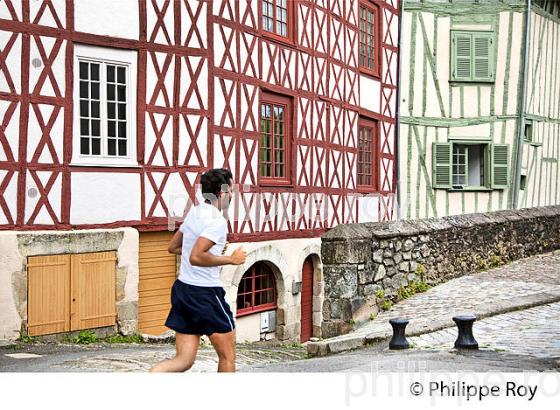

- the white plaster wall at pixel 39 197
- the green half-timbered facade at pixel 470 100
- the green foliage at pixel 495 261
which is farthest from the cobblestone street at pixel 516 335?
the green half-timbered facade at pixel 470 100

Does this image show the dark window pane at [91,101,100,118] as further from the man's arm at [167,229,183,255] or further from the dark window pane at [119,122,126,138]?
the man's arm at [167,229,183,255]

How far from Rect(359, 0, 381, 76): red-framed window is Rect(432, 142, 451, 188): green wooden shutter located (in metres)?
1.88

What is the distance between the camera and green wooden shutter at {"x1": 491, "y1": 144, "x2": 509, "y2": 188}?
1366 cm

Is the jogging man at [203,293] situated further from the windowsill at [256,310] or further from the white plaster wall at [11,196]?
the windowsill at [256,310]

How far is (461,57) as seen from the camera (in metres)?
13.4

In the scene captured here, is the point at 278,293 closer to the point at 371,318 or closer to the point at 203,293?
the point at 371,318

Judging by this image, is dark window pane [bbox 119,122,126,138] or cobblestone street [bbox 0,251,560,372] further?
dark window pane [bbox 119,122,126,138]

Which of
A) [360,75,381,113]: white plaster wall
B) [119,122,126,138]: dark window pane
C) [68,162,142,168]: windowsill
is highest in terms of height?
[360,75,381,113]: white plaster wall

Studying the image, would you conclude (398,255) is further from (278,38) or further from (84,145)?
(84,145)

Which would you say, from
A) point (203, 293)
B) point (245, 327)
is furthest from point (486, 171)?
point (203, 293)

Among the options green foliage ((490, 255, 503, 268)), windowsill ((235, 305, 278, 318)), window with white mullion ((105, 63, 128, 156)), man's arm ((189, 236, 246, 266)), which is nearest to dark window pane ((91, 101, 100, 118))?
window with white mullion ((105, 63, 128, 156))

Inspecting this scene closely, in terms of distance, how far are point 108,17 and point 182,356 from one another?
4709 mm

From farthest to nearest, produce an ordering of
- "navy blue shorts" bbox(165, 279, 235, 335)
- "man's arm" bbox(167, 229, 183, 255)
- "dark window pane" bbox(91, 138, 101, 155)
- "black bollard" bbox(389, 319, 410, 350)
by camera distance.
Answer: "dark window pane" bbox(91, 138, 101, 155), "black bollard" bbox(389, 319, 410, 350), "man's arm" bbox(167, 229, 183, 255), "navy blue shorts" bbox(165, 279, 235, 335)
